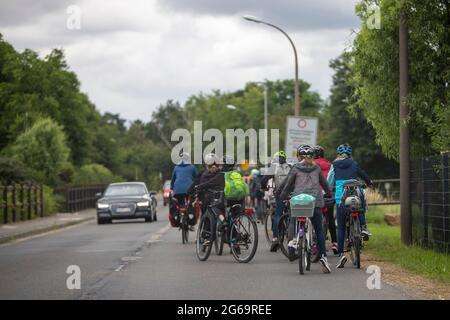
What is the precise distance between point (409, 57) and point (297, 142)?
12789 mm

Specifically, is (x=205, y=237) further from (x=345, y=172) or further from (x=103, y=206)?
(x=103, y=206)

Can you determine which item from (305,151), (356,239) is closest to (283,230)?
(356,239)

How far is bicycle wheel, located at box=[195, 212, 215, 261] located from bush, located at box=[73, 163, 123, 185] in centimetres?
4305

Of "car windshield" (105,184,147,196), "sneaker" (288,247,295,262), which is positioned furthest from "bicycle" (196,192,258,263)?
"car windshield" (105,184,147,196)

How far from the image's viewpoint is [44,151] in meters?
49.8

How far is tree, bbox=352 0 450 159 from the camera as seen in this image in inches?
732

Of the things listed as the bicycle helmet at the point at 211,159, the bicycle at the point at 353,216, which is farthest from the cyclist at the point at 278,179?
the bicycle at the point at 353,216

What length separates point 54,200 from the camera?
4619cm

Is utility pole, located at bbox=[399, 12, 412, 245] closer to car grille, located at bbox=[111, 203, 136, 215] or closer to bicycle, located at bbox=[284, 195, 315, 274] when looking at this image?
bicycle, located at bbox=[284, 195, 315, 274]

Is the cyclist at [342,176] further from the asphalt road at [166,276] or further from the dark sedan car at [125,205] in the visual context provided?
the dark sedan car at [125,205]

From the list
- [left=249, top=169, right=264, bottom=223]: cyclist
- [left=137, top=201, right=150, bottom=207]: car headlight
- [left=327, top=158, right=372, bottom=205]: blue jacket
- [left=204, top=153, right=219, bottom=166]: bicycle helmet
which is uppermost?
[left=204, top=153, right=219, bottom=166]: bicycle helmet

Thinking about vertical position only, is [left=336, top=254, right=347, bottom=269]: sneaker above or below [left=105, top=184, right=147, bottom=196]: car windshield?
below

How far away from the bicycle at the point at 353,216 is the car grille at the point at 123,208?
19.7m

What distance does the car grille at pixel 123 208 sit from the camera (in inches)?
1355
